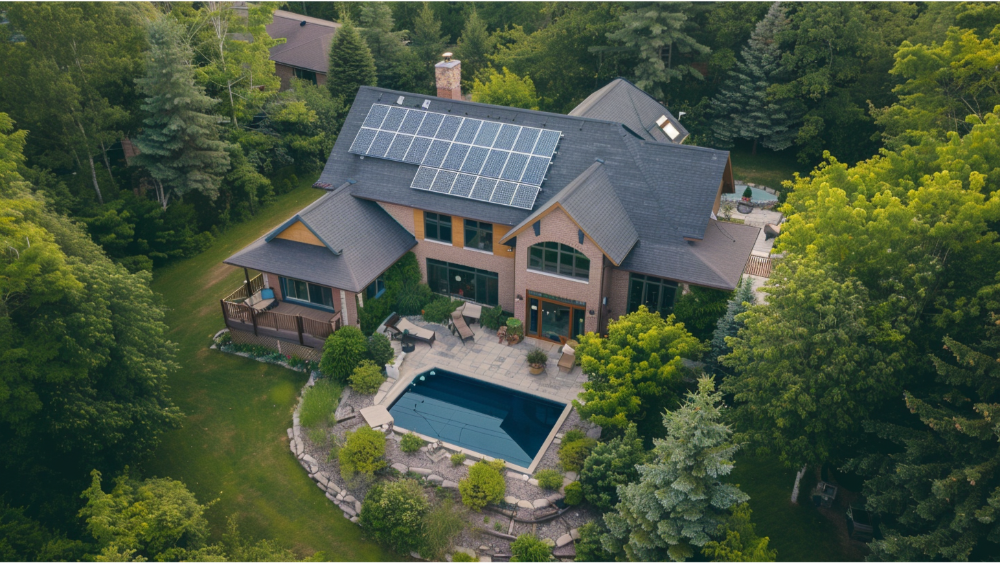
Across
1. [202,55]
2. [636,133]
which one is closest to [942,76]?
[636,133]

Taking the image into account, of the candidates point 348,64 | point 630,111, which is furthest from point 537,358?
point 348,64

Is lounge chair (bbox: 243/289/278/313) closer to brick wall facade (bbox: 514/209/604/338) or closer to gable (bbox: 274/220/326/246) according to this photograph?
gable (bbox: 274/220/326/246)

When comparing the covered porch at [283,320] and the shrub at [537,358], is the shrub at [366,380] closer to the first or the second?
the covered porch at [283,320]

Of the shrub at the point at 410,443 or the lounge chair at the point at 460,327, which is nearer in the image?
the shrub at the point at 410,443

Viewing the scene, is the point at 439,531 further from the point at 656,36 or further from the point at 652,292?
the point at 656,36

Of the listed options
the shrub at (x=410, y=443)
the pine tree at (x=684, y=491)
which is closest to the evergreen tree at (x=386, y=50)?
Answer: the shrub at (x=410, y=443)

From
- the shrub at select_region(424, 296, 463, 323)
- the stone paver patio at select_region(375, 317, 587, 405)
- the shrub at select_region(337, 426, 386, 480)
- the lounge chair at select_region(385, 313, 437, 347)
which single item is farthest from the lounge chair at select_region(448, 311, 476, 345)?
the shrub at select_region(337, 426, 386, 480)

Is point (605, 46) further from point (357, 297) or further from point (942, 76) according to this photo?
point (357, 297)
